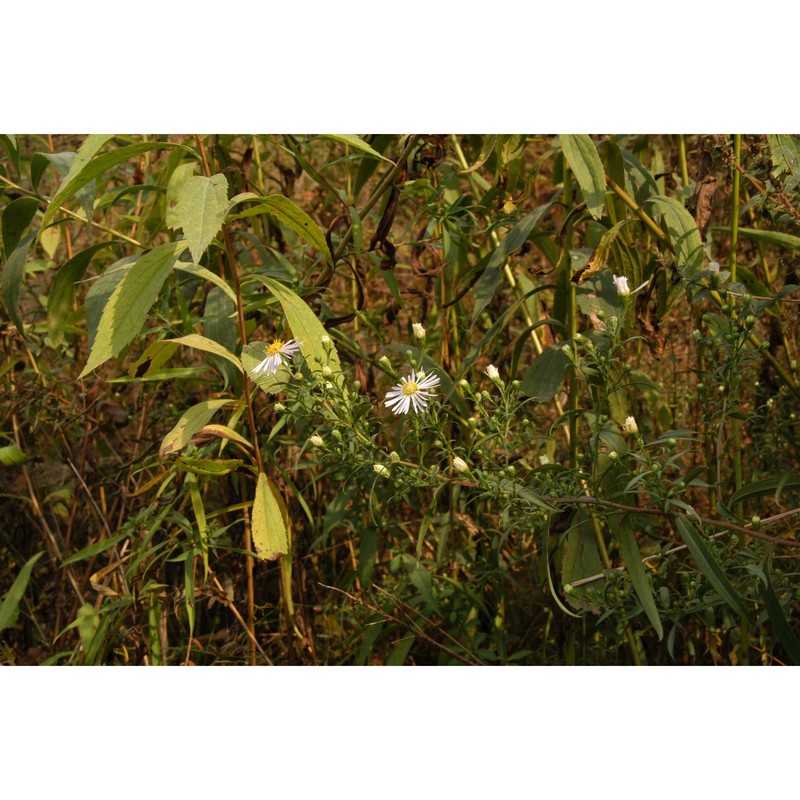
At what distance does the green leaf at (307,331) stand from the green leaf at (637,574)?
38cm

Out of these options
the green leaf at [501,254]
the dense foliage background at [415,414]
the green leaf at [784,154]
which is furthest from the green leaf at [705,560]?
the green leaf at [784,154]

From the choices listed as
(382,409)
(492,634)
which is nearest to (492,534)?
(492,634)

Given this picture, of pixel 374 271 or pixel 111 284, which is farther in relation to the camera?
pixel 374 271

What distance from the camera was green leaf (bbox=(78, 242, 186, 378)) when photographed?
102cm

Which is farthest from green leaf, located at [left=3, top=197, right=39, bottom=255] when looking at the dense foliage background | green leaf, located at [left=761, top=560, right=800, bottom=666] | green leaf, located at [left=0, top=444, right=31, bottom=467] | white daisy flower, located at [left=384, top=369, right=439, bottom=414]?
green leaf, located at [left=761, top=560, right=800, bottom=666]

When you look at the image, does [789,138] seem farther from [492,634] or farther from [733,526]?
[492,634]

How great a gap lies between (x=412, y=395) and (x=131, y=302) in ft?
1.08

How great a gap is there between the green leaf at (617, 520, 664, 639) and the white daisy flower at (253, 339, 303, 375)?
43cm

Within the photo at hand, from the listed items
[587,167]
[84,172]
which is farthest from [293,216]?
[587,167]

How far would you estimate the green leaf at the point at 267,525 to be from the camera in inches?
45.1

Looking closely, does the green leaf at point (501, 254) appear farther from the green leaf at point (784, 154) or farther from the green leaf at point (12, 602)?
the green leaf at point (12, 602)

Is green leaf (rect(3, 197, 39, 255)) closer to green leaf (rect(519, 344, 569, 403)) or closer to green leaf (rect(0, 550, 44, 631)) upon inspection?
green leaf (rect(0, 550, 44, 631))

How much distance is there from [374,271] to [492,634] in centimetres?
66

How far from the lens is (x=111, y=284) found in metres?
1.22
